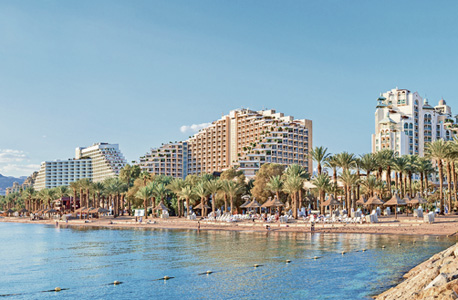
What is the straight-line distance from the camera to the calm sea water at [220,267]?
20059 mm

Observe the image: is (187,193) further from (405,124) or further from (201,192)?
(405,124)

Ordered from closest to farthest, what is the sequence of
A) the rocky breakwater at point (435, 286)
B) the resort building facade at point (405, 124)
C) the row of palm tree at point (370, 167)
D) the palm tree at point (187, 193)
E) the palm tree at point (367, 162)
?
the rocky breakwater at point (435, 286) → the row of palm tree at point (370, 167) → the palm tree at point (367, 162) → the palm tree at point (187, 193) → the resort building facade at point (405, 124)

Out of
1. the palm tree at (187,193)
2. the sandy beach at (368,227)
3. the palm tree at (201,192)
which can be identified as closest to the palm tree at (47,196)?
the palm tree at (187,193)

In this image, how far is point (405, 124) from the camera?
5561 inches

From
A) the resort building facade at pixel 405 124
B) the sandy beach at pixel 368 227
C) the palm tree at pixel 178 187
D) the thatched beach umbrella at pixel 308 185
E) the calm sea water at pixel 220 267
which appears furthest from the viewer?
the resort building facade at pixel 405 124

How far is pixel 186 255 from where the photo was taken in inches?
1243

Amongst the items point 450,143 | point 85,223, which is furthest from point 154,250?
point 85,223

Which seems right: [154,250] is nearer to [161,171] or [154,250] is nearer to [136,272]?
[136,272]

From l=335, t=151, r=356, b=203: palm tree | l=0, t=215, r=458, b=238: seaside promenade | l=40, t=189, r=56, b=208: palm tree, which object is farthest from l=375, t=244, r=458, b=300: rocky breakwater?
l=40, t=189, r=56, b=208: palm tree

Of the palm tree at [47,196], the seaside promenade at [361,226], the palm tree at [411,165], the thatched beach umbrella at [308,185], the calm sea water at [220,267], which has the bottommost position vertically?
the calm sea water at [220,267]

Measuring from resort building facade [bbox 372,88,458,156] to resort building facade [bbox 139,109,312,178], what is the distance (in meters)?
22.5

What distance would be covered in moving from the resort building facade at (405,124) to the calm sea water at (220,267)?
349ft

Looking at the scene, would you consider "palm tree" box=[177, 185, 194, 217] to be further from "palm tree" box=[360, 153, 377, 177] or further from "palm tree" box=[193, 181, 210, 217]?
"palm tree" box=[360, 153, 377, 177]

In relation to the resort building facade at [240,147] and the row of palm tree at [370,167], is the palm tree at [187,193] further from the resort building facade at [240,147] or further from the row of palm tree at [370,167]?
the resort building facade at [240,147]
